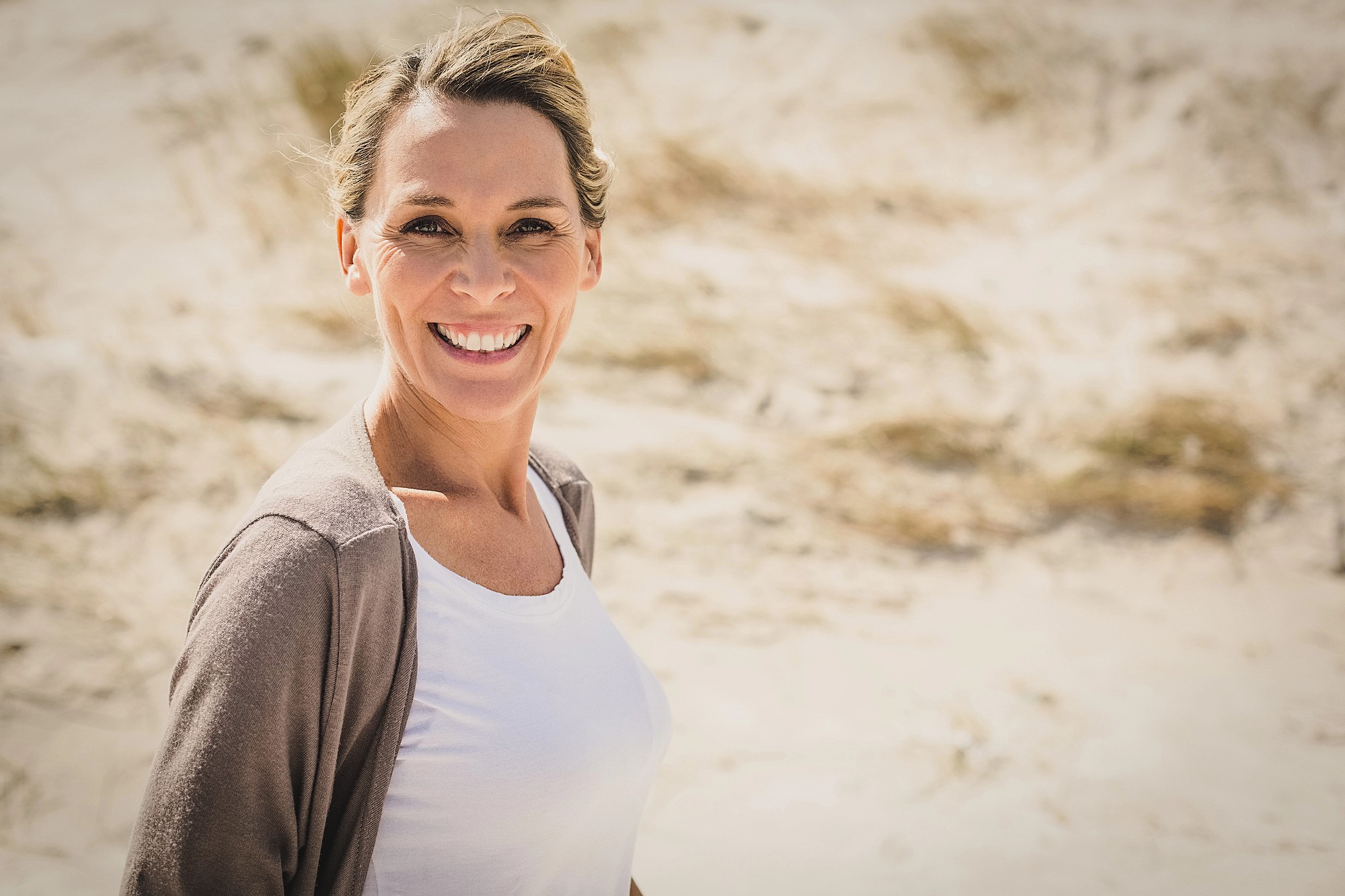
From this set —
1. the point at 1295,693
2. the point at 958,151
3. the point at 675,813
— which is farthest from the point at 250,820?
the point at 958,151

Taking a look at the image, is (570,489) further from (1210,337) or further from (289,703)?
(1210,337)

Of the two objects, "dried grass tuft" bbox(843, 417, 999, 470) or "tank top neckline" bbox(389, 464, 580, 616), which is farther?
"dried grass tuft" bbox(843, 417, 999, 470)

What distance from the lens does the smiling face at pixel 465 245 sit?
1217mm

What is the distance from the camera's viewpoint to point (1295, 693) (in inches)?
169

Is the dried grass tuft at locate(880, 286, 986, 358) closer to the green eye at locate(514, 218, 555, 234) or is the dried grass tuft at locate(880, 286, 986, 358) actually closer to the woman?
the woman

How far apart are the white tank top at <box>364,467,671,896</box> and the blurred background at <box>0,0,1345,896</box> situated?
A: 220 cm

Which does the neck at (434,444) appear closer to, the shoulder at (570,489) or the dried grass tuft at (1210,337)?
the shoulder at (570,489)

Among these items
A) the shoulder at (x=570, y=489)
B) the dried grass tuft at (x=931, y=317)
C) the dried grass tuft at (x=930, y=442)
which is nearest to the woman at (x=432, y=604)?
the shoulder at (x=570, y=489)

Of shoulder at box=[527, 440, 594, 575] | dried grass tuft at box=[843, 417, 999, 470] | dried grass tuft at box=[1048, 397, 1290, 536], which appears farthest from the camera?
dried grass tuft at box=[843, 417, 999, 470]

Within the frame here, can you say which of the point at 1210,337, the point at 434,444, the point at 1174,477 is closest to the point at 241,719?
the point at 434,444

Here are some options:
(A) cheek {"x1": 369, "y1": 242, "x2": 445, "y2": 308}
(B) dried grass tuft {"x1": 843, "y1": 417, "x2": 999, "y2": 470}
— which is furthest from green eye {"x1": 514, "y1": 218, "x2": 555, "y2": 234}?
(B) dried grass tuft {"x1": 843, "y1": 417, "x2": 999, "y2": 470}

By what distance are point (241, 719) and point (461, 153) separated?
0.67 m

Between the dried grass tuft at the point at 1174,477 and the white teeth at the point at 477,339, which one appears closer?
the white teeth at the point at 477,339

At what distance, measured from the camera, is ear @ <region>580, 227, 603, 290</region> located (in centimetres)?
147
